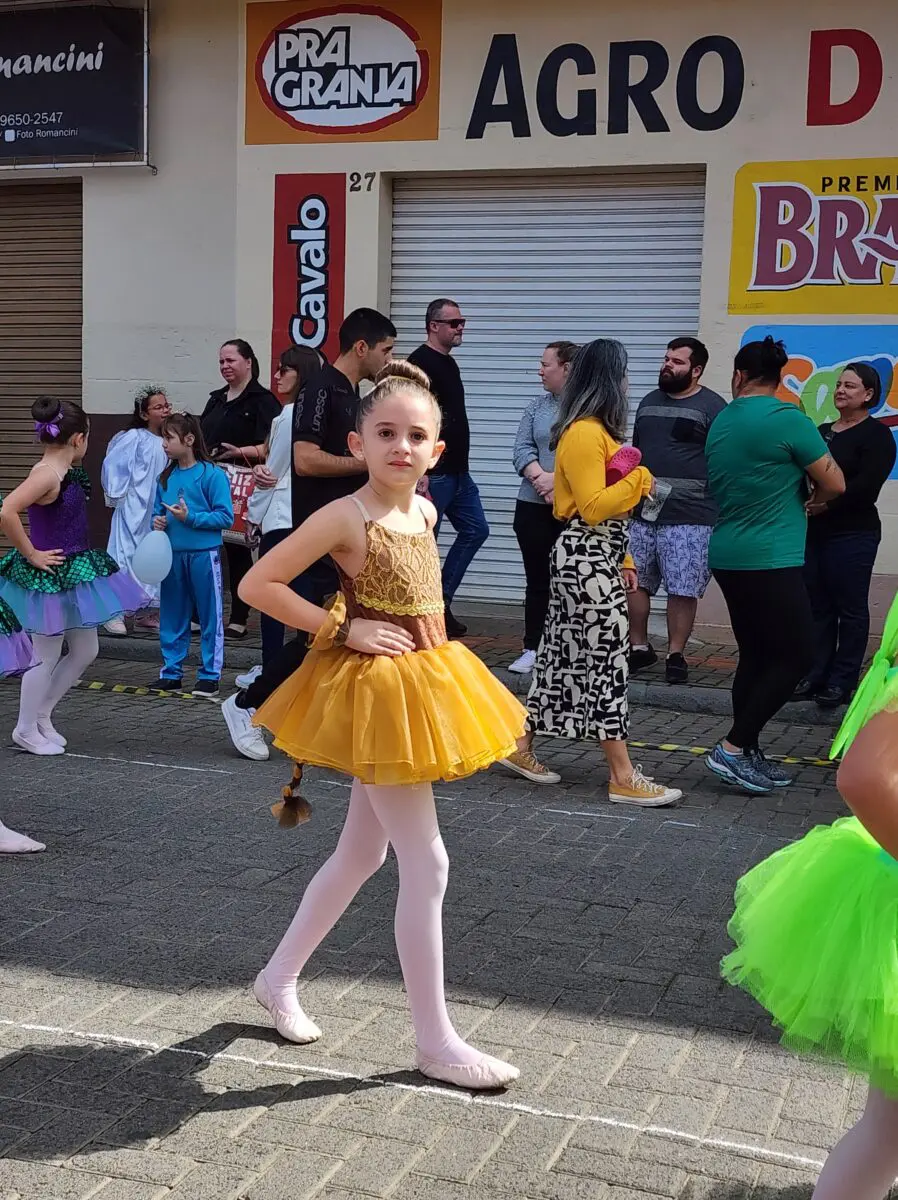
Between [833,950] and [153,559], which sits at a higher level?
[833,950]

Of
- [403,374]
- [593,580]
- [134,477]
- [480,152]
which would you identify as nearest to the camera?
[403,374]

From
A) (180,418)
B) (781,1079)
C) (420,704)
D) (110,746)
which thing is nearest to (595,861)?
(781,1079)

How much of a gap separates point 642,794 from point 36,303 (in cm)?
974

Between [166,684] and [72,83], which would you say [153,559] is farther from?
[72,83]

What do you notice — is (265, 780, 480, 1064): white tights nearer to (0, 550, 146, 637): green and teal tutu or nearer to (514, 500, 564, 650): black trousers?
(0, 550, 146, 637): green and teal tutu

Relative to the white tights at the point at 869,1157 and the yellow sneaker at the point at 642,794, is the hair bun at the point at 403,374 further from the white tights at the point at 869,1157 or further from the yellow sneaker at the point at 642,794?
the yellow sneaker at the point at 642,794

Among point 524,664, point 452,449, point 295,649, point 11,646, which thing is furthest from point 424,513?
point 452,449

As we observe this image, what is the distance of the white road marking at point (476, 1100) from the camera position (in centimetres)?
328

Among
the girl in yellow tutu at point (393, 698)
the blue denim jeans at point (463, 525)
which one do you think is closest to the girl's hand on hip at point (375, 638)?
the girl in yellow tutu at point (393, 698)

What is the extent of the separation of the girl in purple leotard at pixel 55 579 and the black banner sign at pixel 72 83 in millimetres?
6860

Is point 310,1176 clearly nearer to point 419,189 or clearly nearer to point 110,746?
point 110,746

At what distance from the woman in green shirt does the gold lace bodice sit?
336cm

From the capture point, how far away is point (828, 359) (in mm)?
11203

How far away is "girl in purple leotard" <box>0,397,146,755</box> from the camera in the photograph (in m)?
7.12
